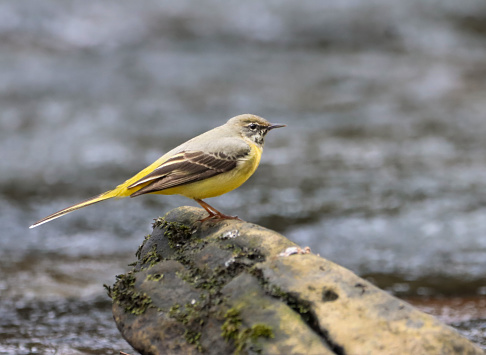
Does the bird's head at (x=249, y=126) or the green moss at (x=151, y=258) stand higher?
the bird's head at (x=249, y=126)

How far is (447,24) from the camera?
22750 millimetres

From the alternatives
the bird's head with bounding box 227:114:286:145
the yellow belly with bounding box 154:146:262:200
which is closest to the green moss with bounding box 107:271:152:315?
the yellow belly with bounding box 154:146:262:200

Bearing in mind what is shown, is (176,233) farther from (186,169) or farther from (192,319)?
(192,319)

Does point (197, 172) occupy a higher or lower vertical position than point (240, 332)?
higher

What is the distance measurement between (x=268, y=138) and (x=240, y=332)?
12600mm

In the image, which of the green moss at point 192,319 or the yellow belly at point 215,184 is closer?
the green moss at point 192,319

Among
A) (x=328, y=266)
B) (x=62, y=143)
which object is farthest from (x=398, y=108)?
(x=328, y=266)

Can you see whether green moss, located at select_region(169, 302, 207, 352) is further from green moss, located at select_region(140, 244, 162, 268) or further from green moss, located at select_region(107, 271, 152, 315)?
green moss, located at select_region(140, 244, 162, 268)

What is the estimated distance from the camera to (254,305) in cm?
452

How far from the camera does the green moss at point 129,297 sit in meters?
5.02

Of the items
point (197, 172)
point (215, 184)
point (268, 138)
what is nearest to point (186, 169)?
point (197, 172)

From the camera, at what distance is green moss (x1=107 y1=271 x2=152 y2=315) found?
5020 mm

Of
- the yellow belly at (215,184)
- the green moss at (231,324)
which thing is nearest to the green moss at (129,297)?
the green moss at (231,324)

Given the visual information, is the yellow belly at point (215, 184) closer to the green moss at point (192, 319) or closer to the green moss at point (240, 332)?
the green moss at point (192, 319)
